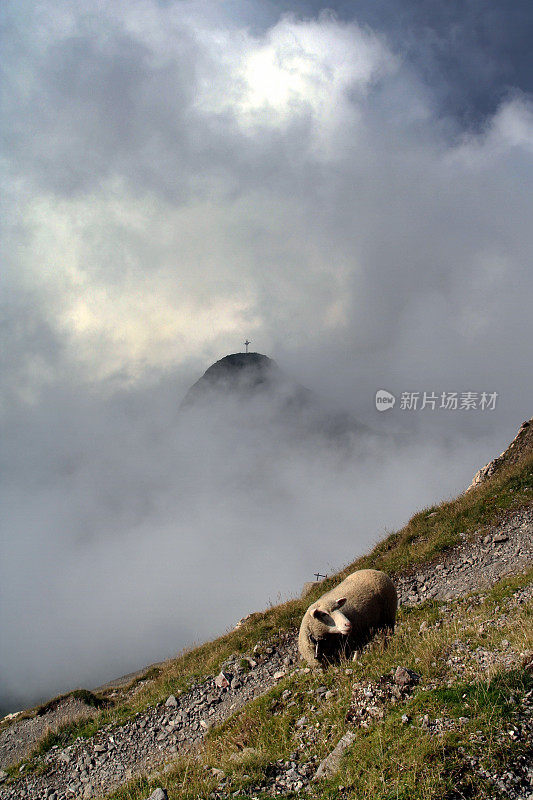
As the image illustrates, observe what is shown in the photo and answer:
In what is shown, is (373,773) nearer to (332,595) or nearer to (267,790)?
(267,790)

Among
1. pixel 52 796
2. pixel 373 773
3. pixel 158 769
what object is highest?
pixel 373 773

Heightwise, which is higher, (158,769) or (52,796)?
(158,769)

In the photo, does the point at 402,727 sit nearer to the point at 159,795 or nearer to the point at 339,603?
the point at 339,603

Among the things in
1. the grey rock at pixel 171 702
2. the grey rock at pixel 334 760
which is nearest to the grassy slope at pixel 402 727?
the grey rock at pixel 334 760

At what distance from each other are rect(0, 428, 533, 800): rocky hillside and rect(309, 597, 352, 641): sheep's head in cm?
103

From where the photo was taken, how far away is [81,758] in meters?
17.7

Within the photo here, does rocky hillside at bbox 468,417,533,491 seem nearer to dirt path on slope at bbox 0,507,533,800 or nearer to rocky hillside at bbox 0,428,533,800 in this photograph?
rocky hillside at bbox 0,428,533,800

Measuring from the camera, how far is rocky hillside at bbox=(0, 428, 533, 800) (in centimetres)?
779

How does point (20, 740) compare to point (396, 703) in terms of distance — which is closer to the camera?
point (396, 703)

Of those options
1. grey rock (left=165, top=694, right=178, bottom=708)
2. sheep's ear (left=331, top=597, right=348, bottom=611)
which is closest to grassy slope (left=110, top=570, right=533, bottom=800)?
sheep's ear (left=331, top=597, right=348, bottom=611)

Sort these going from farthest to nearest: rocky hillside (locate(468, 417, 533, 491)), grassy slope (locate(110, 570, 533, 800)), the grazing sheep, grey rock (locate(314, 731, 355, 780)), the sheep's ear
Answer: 1. rocky hillside (locate(468, 417, 533, 491))
2. the sheep's ear
3. the grazing sheep
4. grey rock (locate(314, 731, 355, 780))
5. grassy slope (locate(110, 570, 533, 800))

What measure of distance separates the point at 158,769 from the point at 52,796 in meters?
6.69

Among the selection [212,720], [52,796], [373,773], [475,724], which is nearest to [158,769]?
[212,720]

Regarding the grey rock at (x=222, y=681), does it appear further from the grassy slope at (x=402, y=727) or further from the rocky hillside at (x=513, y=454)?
the rocky hillside at (x=513, y=454)
